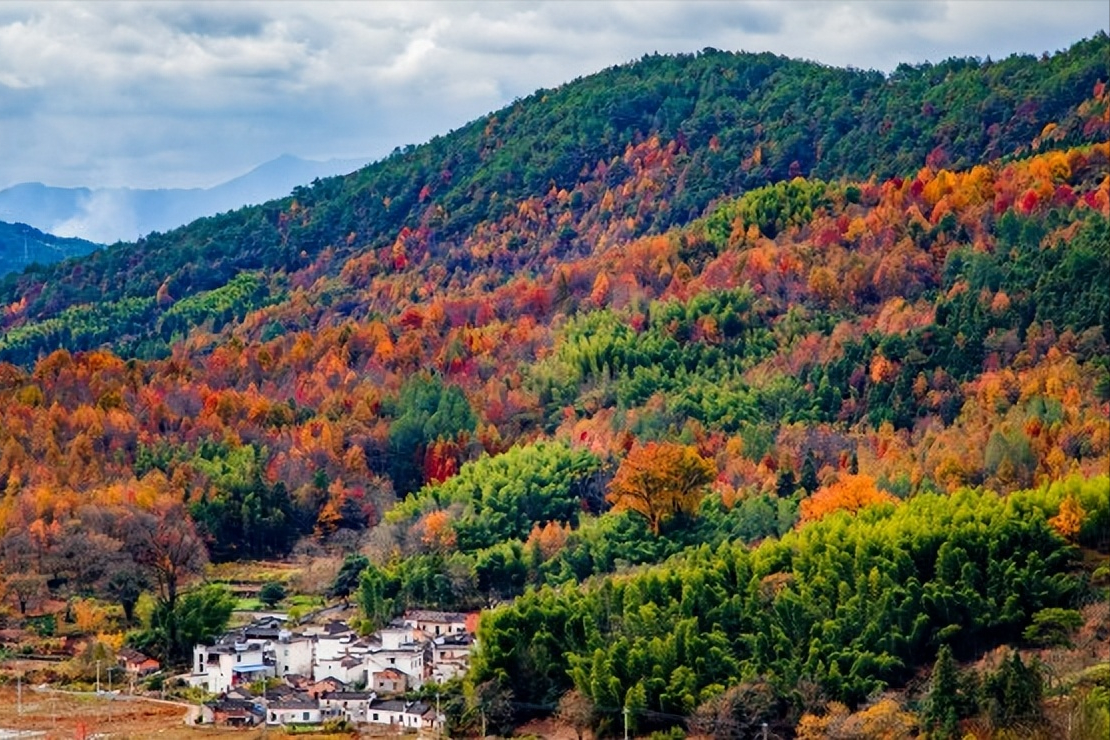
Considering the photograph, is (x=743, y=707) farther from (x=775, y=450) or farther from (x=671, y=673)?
(x=775, y=450)

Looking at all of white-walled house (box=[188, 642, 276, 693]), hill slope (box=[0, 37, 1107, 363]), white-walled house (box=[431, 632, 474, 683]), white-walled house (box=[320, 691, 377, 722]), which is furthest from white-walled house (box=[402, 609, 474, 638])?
hill slope (box=[0, 37, 1107, 363])

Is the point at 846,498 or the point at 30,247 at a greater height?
the point at 30,247

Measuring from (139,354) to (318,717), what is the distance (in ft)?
165

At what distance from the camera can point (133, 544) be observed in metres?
47.5

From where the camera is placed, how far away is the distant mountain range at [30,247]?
145 metres

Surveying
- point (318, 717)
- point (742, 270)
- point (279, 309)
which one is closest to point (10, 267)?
point (279, 309)

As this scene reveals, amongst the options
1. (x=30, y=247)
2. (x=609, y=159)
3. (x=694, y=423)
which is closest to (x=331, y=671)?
(x=694, y=423)

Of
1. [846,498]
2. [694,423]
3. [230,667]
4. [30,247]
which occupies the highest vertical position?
[30,247]

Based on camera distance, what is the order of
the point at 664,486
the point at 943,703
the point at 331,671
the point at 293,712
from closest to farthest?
the point at 943,703
the point at 293,712
the point at 331,671
the point at 664,486

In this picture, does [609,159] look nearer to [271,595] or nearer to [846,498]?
[271,595]

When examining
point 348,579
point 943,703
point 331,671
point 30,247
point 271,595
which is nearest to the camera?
point 943,703

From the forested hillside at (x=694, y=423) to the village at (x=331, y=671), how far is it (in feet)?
4.68

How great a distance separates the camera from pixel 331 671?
38000 millimetres

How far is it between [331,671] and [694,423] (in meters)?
17.7
